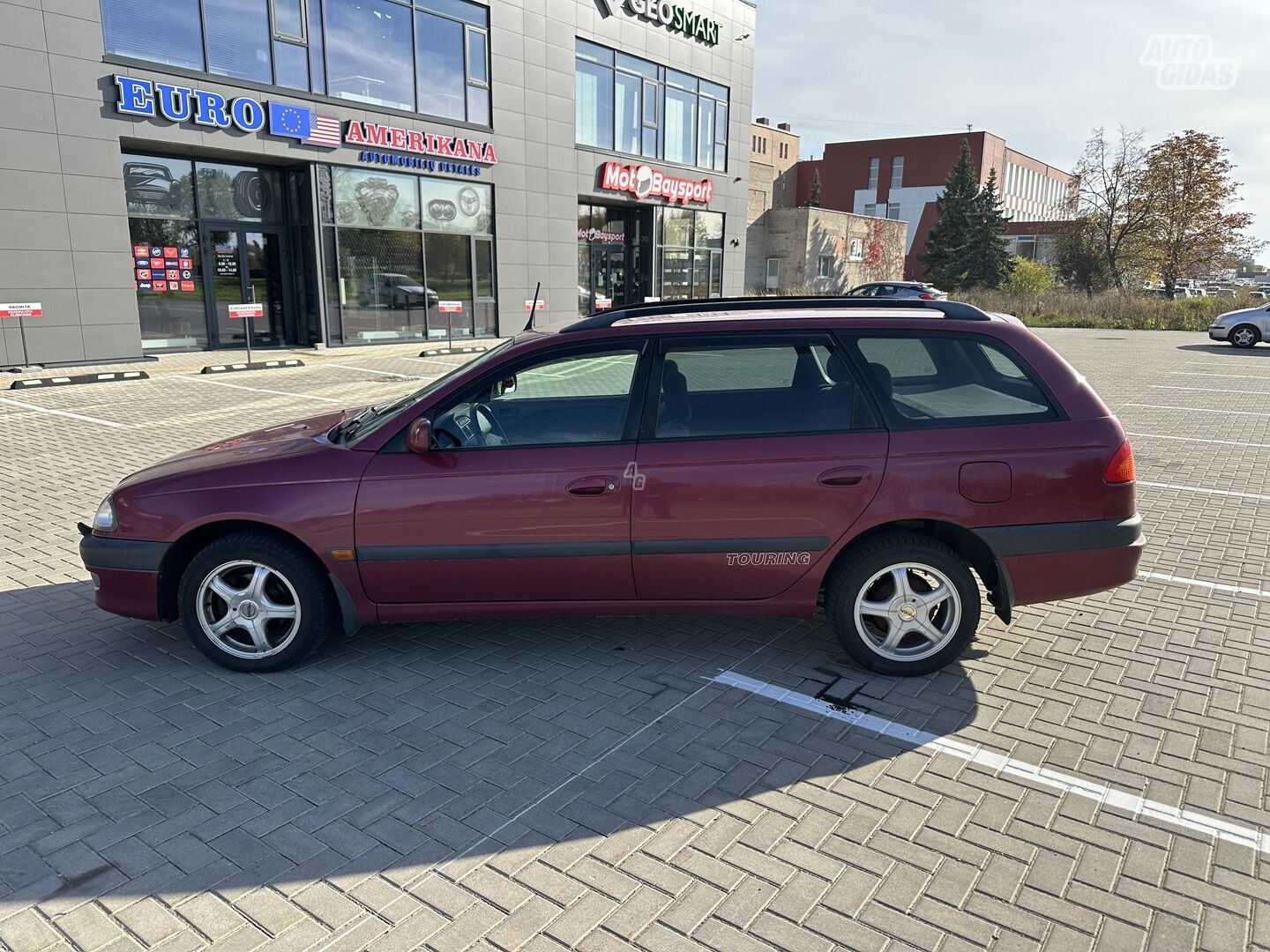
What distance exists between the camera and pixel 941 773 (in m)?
3.45

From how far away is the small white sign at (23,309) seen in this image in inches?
580

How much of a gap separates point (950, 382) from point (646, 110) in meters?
25.8

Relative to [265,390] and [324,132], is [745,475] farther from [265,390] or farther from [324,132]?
[324,132]

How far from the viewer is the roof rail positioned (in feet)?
14.4

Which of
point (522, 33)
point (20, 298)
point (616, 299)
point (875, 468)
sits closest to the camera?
point (875, 468)

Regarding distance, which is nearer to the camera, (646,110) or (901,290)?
(646,110)

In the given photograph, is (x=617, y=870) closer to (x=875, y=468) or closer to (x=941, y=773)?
(x=941, y=773)

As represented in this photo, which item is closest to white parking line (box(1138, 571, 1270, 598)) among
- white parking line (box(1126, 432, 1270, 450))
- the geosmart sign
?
white parking line (box(1126, 432, 1270, 450))

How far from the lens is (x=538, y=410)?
179 inches

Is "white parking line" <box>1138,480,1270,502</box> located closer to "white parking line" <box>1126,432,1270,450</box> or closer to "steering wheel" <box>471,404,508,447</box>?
"white parking line" <box>1126,432,1270,450</box>

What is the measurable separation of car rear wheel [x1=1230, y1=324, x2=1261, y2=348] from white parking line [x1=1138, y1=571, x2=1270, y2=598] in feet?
79.5

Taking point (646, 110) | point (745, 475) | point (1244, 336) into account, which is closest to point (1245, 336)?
point (1244, 336)

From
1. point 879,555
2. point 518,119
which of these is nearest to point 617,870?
point 879,555

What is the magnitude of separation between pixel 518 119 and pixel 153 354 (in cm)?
1117
